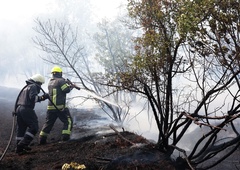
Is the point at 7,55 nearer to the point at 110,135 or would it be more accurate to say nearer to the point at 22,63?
the point at 22,63

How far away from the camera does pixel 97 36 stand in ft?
77.6

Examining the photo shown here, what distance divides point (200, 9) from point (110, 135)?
13.2ft

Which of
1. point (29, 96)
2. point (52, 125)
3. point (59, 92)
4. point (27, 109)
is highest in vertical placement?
point (59, 92)

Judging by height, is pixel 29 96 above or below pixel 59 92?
below

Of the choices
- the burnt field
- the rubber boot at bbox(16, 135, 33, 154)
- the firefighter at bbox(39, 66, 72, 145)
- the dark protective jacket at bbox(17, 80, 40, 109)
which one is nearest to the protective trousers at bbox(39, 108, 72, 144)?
the firefighter at bbox(39, 66, 72, 145)

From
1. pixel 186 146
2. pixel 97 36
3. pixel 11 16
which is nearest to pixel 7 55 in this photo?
pixel 11 16

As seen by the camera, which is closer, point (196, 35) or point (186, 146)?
point (196, 35)

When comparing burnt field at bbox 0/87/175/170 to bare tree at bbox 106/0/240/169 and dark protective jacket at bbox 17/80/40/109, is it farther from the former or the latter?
dark protective jacket at bbox 17/80/40/109

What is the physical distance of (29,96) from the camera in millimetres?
6871

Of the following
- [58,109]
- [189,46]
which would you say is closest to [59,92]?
[58,109]

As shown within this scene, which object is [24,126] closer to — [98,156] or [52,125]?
[52,125]

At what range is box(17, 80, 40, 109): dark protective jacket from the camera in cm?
684

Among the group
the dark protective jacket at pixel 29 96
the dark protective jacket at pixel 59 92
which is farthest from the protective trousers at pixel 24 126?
the dark protective jacket at pixel 59 92

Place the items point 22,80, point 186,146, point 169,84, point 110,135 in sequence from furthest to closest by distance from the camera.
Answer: point 22,80 < point 186,146 < point 110,135 < point 169,84
